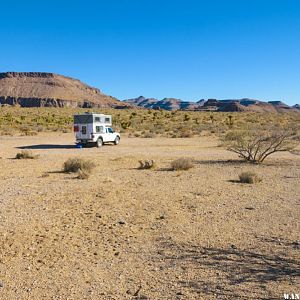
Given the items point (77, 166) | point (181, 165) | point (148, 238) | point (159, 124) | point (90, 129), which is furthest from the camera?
point (159, 124)

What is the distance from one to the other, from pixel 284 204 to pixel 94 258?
19.1ft

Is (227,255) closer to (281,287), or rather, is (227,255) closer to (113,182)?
(281,287)

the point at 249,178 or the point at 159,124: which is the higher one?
the point at 159,124

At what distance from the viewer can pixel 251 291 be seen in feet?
19.1

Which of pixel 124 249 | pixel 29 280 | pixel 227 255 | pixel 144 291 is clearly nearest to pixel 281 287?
pixel 227 255

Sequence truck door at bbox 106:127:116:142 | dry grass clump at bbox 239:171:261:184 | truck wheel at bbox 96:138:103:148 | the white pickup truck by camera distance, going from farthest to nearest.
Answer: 1. truck door at bbox 106:127:116:142
2. truck wheel at bbox 96:138:103:148
3. the white pickup truck
4. dry grass clump at bbox 239:171:261:184

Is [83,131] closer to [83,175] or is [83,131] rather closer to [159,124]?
[83,175]

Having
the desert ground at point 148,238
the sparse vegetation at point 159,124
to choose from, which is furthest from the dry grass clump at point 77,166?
the sparse vegetation at point 159,124

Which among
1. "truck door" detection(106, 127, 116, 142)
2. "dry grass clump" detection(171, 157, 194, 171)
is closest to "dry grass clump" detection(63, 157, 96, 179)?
"dry grass clump" detection(171, 157, 194, 171)

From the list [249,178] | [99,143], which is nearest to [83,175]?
[249,178]

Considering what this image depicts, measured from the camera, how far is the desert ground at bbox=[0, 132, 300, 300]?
19.9ft

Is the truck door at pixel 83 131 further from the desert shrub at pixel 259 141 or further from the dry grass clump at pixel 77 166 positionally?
the dry grass clump at pixel 77 166

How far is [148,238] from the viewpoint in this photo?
819 cm

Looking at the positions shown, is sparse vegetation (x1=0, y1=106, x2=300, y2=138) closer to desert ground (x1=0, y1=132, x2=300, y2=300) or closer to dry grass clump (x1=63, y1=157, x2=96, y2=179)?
dry grass clump (x1=63, y1=157, x2=96, y2=179)
